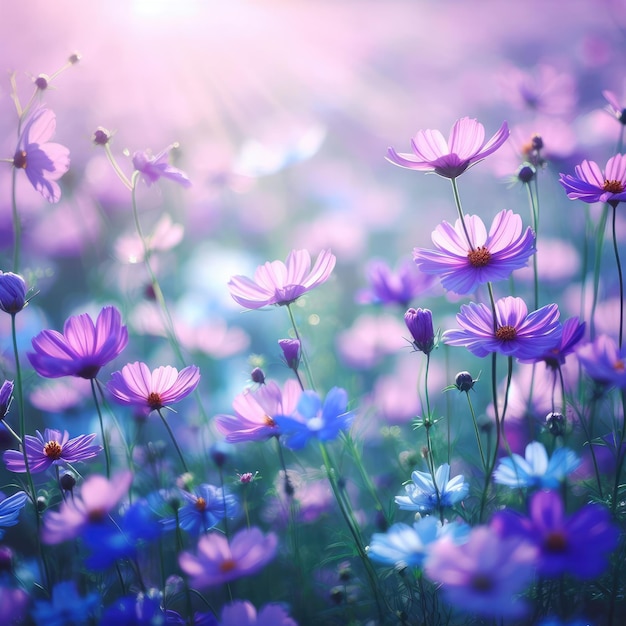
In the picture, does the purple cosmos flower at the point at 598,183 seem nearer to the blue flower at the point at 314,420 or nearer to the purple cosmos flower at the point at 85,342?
the blue flower at the point at 314,420

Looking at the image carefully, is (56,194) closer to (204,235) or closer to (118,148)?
(204,235)

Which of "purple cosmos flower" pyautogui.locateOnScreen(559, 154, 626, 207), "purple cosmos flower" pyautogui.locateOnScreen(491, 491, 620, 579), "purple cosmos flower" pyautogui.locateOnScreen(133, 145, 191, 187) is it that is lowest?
"purple cosmos flower" pyautogui.locateOnScreen(491, 491, 620, 579)

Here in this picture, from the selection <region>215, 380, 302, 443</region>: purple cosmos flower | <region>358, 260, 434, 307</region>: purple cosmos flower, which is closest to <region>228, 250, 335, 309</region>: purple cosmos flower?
<region>215, 380, 302, 443</region>: purple cosmos flower

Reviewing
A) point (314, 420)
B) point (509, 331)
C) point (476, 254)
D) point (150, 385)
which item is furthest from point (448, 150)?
point (150, 385)

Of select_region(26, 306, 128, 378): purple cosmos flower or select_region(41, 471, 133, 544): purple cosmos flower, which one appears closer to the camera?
select_region(41, 471, 133, 544): purple cosmos flower

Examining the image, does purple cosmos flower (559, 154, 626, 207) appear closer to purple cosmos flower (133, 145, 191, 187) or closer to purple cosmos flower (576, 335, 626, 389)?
purple cosmos flower (576, 335, 626, 389)

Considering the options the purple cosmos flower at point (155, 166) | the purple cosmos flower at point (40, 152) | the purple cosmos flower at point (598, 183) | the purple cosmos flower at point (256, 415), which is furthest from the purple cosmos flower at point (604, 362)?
the purple cosmos flower at point (40, 152)
